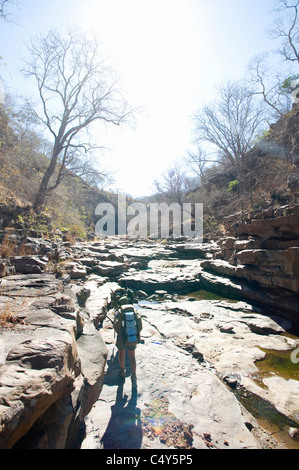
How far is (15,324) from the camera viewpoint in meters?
2.56

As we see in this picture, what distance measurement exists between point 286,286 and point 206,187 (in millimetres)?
22233

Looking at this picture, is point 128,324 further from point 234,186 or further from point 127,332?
point 234,186

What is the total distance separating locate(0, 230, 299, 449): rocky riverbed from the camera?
182cm

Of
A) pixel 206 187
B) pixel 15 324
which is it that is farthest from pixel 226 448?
pixel 206 187

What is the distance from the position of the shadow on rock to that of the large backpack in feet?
2.38

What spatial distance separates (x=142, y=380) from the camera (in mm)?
3447

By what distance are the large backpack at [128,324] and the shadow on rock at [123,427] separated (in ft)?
2.38

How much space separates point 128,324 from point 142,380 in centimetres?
85

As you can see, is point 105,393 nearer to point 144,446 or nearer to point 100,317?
point 144,446

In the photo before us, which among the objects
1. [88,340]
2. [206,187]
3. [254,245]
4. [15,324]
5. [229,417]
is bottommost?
[229,417]

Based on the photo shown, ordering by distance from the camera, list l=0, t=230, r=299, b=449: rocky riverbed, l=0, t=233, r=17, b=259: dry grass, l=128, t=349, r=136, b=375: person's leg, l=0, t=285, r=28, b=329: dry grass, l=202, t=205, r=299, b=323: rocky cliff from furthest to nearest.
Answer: l=202, t=205, r=299, b=323: rocky cliff
l=0, t=233, r=17, b=259: dry grass
l=128, t=349, r=136, b=375: person's leg
l=0, t=285, r=28, b=329: dry grass
l=0, t=230, r=299, b=449: rocky riverbed

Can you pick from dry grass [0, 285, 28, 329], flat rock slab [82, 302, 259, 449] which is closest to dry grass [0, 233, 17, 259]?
dry grass [0, 285, 28, 329]

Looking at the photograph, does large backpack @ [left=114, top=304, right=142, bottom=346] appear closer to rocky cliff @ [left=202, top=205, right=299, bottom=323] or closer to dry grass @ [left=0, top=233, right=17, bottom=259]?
dry grass @ [left=0, top=233, right=17, bottom=259]

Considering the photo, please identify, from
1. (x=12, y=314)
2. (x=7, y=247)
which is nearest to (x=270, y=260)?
(x=12, y=314)
